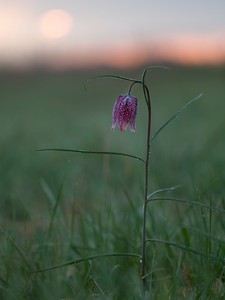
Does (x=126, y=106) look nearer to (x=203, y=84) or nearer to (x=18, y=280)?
(x=18, y=280)

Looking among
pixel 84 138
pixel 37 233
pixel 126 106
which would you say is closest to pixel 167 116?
pixel 84 138

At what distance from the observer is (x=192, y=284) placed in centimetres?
177

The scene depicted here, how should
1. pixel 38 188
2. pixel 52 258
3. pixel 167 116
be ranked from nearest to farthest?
1. pixel 52 258
2. pixel 38 188
3. pixel 167 116

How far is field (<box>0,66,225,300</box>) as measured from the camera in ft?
5.60

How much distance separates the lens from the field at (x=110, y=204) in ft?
5.60

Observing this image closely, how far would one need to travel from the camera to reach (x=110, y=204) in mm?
2162

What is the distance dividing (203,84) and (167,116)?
1692 mm

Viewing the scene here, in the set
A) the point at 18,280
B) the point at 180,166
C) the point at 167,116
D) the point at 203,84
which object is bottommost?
the point at 18,280

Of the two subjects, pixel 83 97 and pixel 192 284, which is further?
pixel 83 97

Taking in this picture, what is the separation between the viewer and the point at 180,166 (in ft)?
12.0

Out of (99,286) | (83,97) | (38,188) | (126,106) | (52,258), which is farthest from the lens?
(83,97)

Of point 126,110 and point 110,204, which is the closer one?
point 126,110

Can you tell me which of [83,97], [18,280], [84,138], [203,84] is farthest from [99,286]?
[83,97]

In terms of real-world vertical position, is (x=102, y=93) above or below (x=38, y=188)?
above
